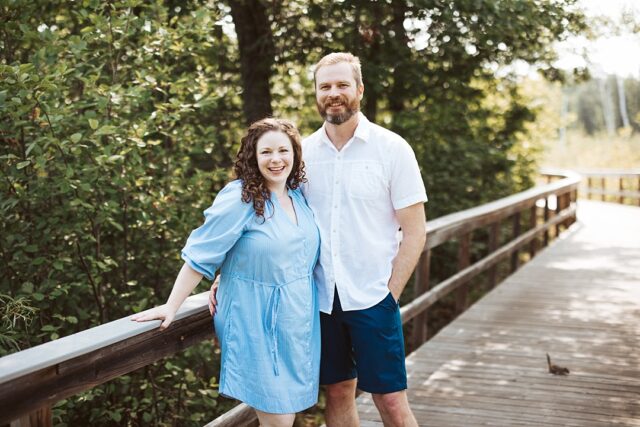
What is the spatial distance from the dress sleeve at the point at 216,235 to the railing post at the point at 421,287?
3047 millimetres

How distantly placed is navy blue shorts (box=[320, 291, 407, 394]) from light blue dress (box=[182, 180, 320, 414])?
30 centimetres

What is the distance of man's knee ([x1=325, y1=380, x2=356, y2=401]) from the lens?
10.0ft

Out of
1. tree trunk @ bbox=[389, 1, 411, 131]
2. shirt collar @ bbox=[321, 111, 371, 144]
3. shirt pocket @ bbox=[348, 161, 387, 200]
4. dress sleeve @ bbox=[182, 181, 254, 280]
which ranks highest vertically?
tree trunk @ bbox=[389, 1, 411, 131]

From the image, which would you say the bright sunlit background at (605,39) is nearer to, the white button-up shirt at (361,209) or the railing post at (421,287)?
the railing post at (421,287)

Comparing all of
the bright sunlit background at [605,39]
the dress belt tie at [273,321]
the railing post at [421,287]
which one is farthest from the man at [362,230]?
the bright sunlit background at [605,39]

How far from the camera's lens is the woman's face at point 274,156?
104 inches

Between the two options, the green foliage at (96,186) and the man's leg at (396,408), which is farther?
the green foliage at (96,186)

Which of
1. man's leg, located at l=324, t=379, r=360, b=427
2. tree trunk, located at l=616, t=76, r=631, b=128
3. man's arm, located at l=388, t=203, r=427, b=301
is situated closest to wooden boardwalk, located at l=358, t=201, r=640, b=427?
man's leg, located at l=324, t=379, r=360, b=427

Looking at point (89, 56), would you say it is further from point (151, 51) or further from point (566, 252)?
point (566, 252)

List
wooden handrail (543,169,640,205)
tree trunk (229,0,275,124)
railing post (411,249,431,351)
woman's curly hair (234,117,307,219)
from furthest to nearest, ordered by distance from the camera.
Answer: wooden handrail (543,169,640,205), tree trunk (229,0,275,124), railing post (411,249,431,351), woman's curly hair (234,117,307,219)

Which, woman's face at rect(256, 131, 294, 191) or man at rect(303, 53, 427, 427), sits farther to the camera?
man at rect(303, 53, 427, 427)

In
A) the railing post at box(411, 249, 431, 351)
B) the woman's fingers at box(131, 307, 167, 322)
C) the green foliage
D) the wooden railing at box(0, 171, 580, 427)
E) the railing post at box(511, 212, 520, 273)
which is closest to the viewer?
the wooden railing at box(0, 171, 580, 427)

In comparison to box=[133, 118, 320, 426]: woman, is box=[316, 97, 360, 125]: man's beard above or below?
above

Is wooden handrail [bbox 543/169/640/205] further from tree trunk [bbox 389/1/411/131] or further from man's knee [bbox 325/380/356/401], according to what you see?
man's knee [bbox 325/380/356/401]
